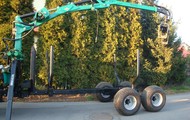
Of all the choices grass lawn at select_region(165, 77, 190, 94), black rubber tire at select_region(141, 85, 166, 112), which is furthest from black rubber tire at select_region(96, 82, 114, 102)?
grass lawn at select_region(165, 77, 190, 94)

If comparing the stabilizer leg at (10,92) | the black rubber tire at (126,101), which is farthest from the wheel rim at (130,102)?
the stabilizer leg at (10,92)

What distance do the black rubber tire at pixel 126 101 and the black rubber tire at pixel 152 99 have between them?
0.38 meters

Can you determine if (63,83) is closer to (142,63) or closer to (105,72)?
(105,72)

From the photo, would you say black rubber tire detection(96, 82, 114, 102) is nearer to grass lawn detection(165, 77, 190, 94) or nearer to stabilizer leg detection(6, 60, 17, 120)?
Result: stabilizer leg detection(6, 60, 17, 120)

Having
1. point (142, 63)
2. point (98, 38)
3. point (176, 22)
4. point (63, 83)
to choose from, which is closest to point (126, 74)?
point (142, 63)

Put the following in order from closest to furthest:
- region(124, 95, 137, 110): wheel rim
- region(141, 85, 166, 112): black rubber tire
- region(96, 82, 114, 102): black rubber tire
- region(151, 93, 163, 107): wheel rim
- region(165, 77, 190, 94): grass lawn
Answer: region(124, 95, 137, 110): wheel rim, region(141, 85, 166, 112): black rubber tire, region(151, 93, 163, 107): wheel rim, region(96, 82, 114, 102): black rubber tire, region(165, 77, 190, 94): grass lawn

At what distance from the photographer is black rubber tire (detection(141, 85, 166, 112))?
363 inches

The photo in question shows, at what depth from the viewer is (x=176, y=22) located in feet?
50.6

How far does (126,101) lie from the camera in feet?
29.2

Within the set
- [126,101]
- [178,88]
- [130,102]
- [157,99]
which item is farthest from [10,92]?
[178,88]

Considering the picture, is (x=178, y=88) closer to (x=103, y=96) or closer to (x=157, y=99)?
(x=103, y=96)

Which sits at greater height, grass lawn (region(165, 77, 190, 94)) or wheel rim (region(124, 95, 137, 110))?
grass lawn (region(165, 77, 190, 94))

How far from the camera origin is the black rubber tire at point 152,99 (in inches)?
363

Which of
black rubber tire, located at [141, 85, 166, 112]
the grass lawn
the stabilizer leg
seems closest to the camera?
the stabilizer leg
